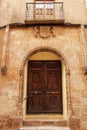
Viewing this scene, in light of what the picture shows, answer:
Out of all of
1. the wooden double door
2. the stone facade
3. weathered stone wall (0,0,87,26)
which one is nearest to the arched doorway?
the wooden double door

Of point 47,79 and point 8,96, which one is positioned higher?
point 47,79

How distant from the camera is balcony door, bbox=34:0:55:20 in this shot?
395 inches

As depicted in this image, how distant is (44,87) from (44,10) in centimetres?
437

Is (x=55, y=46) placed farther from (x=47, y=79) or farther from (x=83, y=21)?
(x=83, y=21)

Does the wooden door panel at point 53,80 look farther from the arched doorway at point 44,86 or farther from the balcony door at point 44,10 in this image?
the balcony door at point 44,10

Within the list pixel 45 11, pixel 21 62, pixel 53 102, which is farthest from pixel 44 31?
pixel 53 102

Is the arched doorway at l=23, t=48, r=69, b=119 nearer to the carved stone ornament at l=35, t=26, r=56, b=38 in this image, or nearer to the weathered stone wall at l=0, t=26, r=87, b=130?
the weathered stone wall at l=0, t=26, r=87, b=130

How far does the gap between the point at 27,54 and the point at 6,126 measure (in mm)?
3137

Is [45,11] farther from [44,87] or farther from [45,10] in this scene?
[44,87]

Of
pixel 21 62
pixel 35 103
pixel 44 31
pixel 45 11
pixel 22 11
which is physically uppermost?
pixel 22 11

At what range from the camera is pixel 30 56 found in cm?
810

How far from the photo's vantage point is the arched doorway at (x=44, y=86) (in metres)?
8.62

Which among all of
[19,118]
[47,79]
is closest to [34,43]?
[47,79]

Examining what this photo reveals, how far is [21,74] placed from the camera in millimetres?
7695
